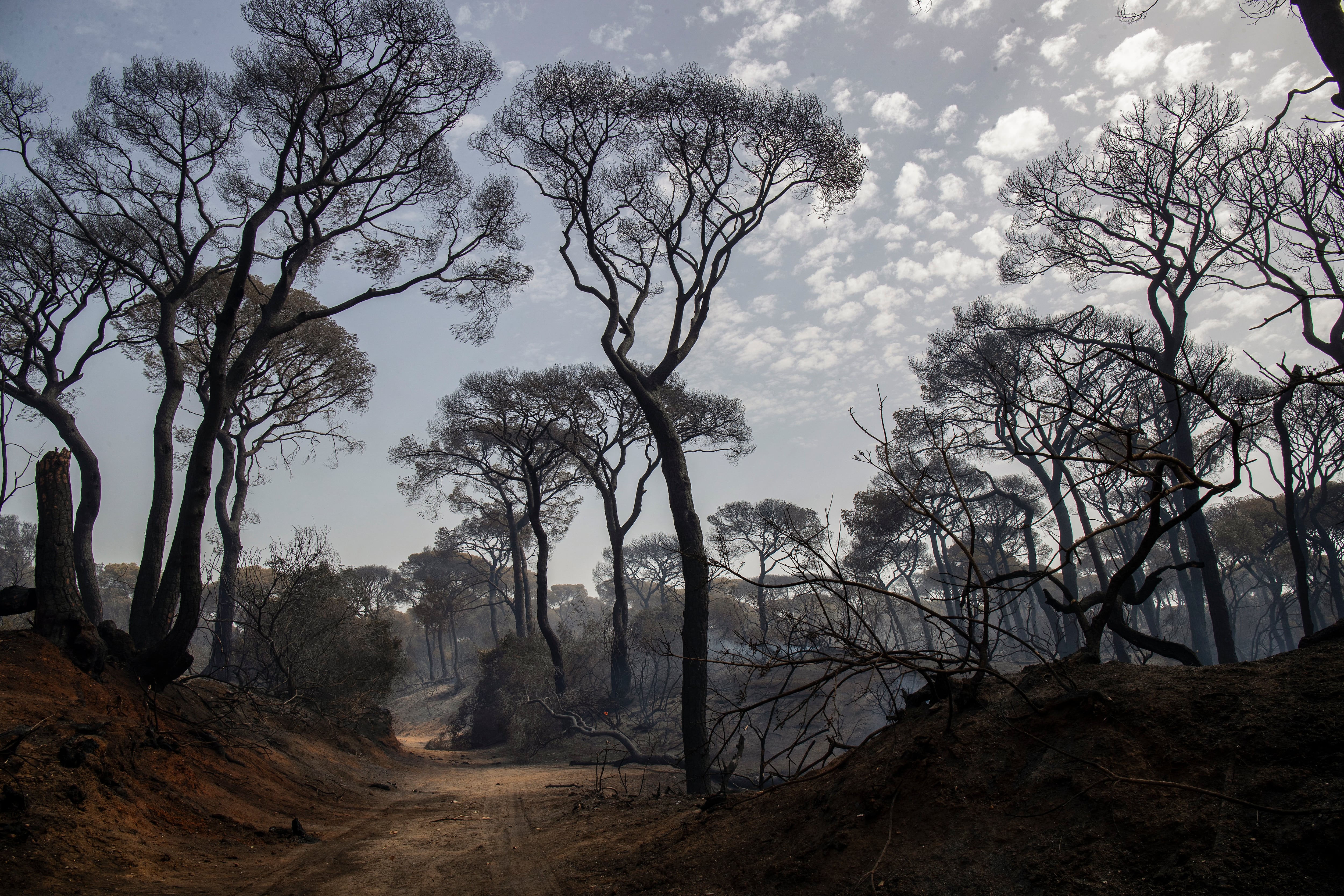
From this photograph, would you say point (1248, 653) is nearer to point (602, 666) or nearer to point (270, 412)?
point (602, 666)

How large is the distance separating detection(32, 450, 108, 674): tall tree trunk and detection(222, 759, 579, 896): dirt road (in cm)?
279

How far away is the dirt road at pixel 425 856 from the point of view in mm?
3943

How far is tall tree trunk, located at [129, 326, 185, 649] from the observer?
7910mm

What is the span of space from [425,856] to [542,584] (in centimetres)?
1403

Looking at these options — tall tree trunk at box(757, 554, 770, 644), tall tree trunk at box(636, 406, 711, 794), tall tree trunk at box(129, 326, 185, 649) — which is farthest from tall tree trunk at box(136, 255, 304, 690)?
tall tree trunk at box(757, 554, 770, 644)

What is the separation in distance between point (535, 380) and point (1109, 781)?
18.1m

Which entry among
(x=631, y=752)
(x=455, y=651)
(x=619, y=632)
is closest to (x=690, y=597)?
(x=631, y=752)

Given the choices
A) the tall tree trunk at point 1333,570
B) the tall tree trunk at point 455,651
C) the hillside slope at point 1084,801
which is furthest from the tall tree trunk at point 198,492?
the tall tree trunk at point 455,651

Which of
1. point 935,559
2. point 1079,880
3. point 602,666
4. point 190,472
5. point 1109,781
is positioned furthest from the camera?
point 935,559

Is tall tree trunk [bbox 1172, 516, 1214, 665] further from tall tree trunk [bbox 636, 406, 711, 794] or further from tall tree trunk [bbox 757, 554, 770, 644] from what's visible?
tall tree trunk [bbox 636, 406, 711, 794]

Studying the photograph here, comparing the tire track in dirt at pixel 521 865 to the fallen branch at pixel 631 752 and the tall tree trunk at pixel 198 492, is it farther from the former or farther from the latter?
the fallen branch at pixel 631 752

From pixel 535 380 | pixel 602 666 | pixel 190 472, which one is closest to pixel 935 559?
pixel 602 666

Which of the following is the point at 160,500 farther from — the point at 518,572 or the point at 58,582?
the point at 518,572

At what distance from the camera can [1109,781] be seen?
7.42ft
